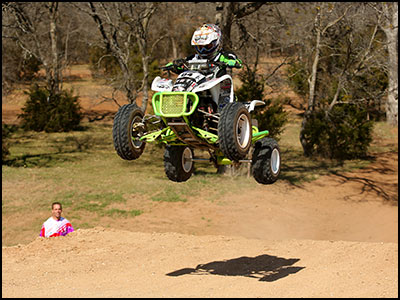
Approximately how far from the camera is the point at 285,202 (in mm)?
17969

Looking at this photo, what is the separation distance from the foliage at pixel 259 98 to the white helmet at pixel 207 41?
→ 1184cm

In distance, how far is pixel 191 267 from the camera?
12.0 m

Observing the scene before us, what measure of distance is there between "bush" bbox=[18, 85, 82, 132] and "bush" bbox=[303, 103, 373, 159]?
11471mm

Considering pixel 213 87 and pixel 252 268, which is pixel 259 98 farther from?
pixel 213 87

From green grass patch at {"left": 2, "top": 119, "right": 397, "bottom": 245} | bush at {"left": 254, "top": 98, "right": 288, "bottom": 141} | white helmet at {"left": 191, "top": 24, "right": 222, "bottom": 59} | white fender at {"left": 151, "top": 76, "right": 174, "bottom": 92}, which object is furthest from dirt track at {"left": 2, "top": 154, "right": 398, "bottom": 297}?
white helmet at {"left": 191, "top": 24, "right": 222, "bottom": 59}

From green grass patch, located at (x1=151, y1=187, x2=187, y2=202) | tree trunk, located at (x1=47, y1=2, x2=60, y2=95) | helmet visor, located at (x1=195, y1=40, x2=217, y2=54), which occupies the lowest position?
green grass patch, located at (x1=151, y1=187, x2=187, y2=202)

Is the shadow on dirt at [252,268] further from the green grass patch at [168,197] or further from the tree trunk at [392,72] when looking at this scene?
the tree trunk at [392,72]

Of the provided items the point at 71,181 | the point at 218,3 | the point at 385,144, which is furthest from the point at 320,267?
the point at 385,144

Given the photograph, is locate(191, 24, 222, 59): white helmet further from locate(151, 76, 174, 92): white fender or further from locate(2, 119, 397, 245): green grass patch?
locate(2, 119, 397, 245): green grass patch

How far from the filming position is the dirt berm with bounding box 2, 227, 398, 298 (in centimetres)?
991

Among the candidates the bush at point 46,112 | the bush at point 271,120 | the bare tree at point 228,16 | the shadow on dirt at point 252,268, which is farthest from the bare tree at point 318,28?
the bush at point 46,112

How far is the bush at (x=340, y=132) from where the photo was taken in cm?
2258

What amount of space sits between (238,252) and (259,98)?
8.91 m

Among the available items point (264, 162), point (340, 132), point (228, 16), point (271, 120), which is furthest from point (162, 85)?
point (340, 132)
